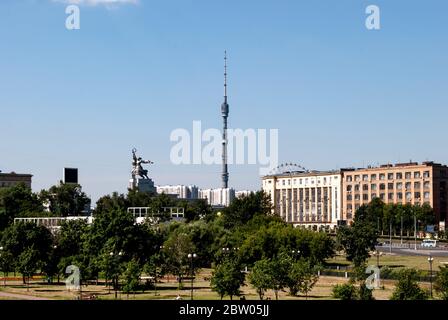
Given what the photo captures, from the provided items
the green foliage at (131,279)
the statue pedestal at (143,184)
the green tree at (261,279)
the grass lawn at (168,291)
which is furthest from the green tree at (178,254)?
the statue pedestal at (143,184)

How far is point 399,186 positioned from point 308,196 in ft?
82.8

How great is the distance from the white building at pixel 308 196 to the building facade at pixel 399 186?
300 cm

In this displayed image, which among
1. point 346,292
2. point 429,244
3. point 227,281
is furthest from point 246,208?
point 346,292

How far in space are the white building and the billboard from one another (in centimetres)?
4482

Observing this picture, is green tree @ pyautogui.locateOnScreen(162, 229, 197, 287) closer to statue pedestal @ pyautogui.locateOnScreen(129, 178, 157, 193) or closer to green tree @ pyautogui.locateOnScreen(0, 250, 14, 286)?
green tree @ pyautogui.locateOnScreen(0, 250, 14, 286)

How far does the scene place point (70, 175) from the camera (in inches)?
6442

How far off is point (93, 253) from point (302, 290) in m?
19.2

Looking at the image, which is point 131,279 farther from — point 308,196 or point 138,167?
point 308,196

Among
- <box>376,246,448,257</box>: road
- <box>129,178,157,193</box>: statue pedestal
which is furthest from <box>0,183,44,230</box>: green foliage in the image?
<box>376,246,448,257</box>: road

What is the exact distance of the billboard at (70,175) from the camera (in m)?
163

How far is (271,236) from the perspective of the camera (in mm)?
77250

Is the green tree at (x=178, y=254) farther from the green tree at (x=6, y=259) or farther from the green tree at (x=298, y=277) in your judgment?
the green tree at (x=298, y=277)

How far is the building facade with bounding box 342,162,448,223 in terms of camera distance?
14612 centimetres
